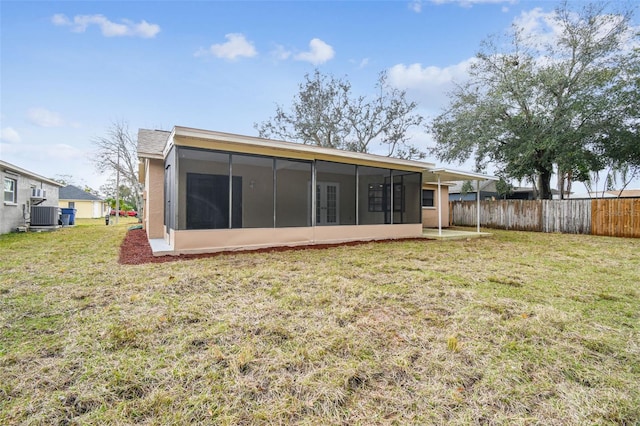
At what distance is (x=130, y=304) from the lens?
10.5 feet

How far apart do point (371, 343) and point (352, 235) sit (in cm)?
635

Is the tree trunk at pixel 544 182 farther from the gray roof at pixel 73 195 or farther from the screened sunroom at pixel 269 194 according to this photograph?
the gray roof at pixel 73 195

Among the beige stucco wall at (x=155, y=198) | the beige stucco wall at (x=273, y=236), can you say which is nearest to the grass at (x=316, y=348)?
the beige stucco wall at (x=273, y=236)

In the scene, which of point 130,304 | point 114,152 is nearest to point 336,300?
point 130,304

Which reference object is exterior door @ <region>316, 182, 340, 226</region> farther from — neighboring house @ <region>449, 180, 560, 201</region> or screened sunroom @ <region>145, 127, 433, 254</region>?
neighboring house @ <region>449, 180, 560, 201</region>

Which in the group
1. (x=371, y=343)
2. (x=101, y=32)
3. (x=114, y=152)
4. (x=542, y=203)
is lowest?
(x=371, y=343)

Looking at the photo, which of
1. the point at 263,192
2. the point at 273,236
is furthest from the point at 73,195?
the point at 273,236

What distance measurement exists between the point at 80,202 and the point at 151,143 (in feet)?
90.0

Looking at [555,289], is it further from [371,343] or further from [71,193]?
[71,193]

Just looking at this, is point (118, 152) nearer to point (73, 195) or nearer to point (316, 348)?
point (73, 195)

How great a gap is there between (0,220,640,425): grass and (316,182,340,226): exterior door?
20.3 ft

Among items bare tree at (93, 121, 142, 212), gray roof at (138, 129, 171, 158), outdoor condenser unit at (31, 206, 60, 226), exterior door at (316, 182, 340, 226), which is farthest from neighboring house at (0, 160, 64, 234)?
exterior door at (316, 182, 340, 226)

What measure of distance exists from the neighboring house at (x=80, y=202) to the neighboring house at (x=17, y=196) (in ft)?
63.0

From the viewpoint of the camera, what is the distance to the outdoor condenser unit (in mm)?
11789
